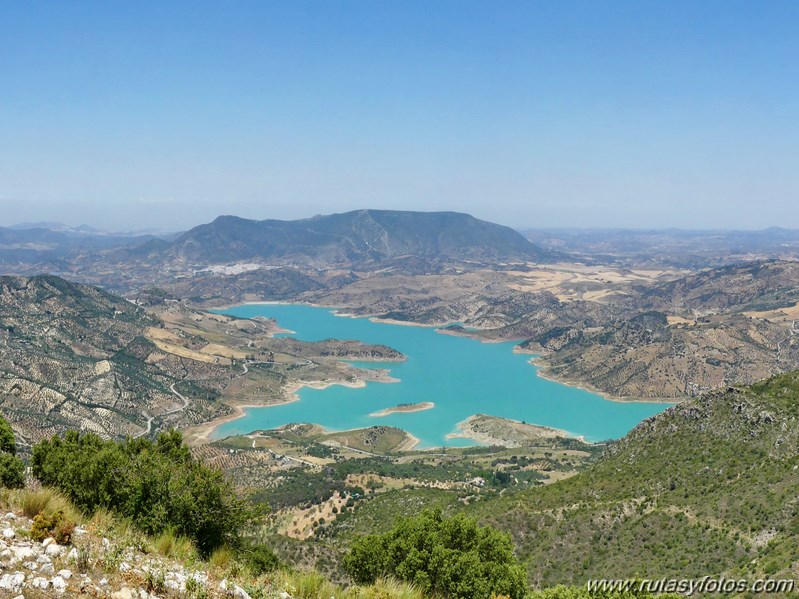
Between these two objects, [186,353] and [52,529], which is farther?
[186,353]

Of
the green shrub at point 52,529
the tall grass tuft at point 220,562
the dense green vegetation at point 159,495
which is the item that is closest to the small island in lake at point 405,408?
the dense green vegetation at point 159,495

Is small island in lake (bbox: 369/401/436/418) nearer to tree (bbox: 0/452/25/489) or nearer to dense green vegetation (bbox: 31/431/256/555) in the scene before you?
tree (bbox: 0/452/25/489)

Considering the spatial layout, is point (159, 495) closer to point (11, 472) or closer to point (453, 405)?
point (11, 472)

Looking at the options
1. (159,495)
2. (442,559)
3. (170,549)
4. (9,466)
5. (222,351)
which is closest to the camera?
(170,549)

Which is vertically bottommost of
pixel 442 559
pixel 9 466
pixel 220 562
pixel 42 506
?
pixel 442 559

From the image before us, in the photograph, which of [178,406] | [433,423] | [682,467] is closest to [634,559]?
[682,467]

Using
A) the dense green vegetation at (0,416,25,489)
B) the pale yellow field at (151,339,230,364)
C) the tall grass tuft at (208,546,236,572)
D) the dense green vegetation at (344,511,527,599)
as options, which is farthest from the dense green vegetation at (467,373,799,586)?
the pale yellow field at (151,339,230,364)

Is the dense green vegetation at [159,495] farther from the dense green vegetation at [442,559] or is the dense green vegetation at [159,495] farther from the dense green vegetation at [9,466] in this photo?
the dense green vegetation at [442,559]

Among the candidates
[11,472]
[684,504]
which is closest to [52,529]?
[11,472]
